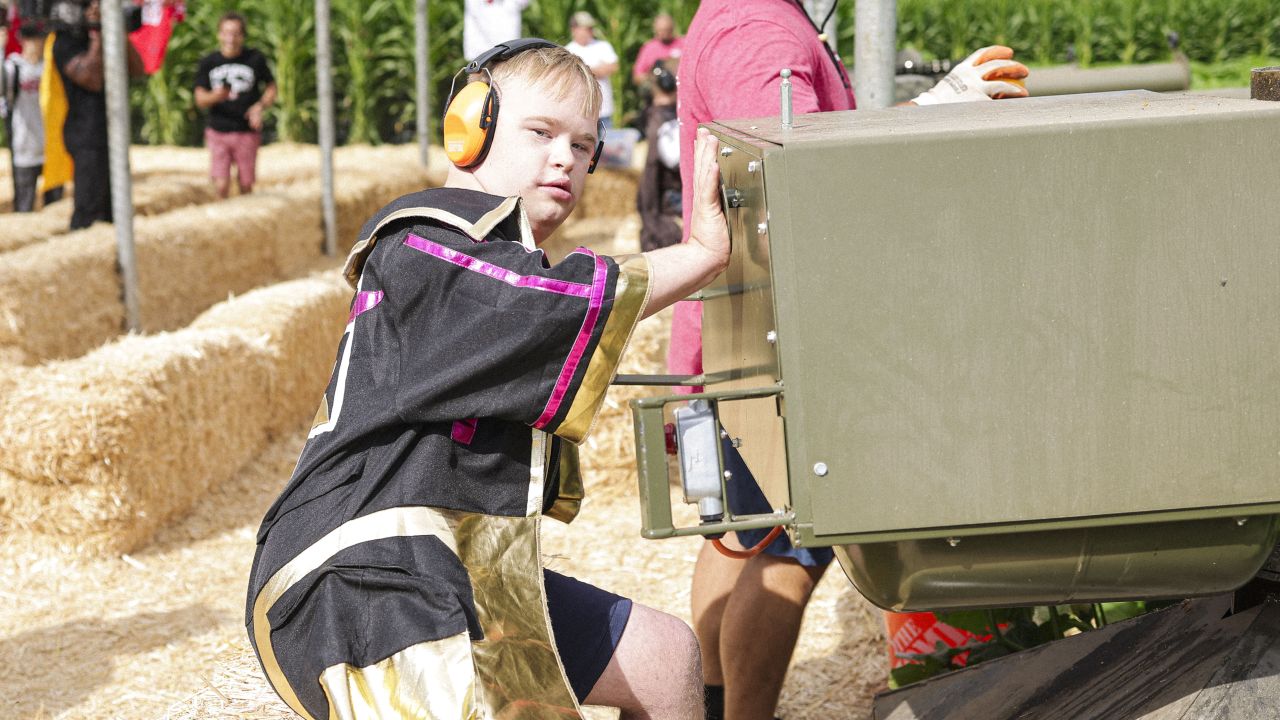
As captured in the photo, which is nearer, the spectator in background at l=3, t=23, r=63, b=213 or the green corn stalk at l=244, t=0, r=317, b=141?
the spectator in background at l=3, t=23, r=63, b=213

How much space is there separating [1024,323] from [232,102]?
10.3 metres

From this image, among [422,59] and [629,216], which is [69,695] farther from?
[629,216]

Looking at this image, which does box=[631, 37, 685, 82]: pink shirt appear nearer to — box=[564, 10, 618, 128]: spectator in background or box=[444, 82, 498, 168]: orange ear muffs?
box=[564, 10, 618, 128]: spectator in background

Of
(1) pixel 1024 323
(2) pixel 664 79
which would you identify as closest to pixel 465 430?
(1) pixel 1024 323

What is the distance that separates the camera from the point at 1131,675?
211 centimetres

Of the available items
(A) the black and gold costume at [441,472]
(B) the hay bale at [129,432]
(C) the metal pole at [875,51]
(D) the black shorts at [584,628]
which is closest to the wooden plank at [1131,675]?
(D) the black shorts at [584,628]

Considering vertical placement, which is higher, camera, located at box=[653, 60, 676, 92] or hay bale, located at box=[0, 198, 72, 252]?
camera, located at box=[653, 60, 676, 92]

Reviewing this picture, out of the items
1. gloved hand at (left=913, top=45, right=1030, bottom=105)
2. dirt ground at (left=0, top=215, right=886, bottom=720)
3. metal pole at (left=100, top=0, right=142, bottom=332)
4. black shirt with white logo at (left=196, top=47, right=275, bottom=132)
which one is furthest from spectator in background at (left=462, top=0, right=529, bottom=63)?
gloved hand at (left=913, top=45, right=1030, bottom=105)

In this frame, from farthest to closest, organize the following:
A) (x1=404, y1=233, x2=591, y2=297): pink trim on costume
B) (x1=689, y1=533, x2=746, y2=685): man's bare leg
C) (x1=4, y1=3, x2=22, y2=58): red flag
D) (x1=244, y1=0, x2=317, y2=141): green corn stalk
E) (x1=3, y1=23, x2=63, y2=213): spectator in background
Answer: (x1=244, y1=0, x2=317, y2=141): green corn stalk < (x1=4, y1=3, x2=22, y2=58): red flag < (x1=3, y1=23, x2=63, y2=213): spectator in background < (x1=689, y1=533, x2=746, y2=685): man's bare leg < (x1=404, y1=233, x2=591, y2=297): pink trim on costume

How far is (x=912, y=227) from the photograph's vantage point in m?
1.54

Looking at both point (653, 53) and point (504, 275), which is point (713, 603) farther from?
point (653, 53)

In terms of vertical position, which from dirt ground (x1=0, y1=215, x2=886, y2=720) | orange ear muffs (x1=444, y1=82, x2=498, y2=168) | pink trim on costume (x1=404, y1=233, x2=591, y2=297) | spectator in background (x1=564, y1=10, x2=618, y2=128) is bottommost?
dirt ground (x1=0, y1=215, x2=886, y2=720)

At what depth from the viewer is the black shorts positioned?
193cm

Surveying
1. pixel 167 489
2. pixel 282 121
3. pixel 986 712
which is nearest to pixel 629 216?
pixel 282 121
